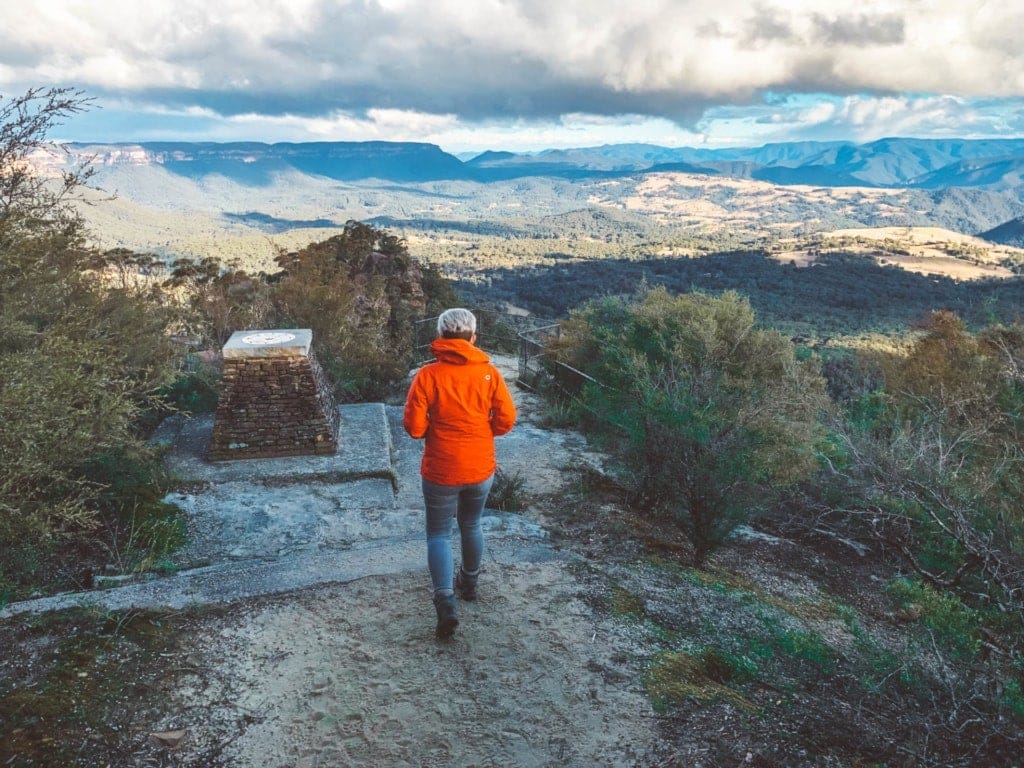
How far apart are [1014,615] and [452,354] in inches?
128

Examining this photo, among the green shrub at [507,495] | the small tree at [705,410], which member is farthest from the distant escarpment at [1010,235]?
the green shrub at [507,495]

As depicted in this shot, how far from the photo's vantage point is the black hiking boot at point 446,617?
3.70 m

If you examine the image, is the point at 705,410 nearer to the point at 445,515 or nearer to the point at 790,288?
the point at 445,515

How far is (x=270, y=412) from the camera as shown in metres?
7.37

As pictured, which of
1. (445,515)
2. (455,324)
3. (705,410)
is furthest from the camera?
(705,410)

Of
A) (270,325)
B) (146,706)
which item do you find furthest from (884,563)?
(270,325)

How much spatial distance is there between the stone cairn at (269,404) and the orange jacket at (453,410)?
4190 millimetres

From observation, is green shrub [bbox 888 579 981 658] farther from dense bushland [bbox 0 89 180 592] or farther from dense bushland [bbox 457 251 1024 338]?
dense bushland [bbox 457 251 1024 338]

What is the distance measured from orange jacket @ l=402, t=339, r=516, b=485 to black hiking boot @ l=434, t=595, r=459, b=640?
0.71m

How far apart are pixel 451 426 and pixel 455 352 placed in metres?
0.42

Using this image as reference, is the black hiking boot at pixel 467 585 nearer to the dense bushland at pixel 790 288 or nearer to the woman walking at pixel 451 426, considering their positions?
the woman walking at pixel 451 426

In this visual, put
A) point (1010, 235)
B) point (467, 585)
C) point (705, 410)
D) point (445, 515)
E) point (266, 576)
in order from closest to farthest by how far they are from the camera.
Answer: point (445, 515)
point (467, 585)
point (266, 576)
point (705, 410)
point (1010, 235)

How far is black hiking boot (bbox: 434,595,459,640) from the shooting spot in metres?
3.70

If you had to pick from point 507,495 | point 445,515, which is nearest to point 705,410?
point 507,495
